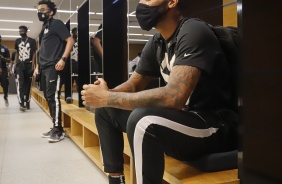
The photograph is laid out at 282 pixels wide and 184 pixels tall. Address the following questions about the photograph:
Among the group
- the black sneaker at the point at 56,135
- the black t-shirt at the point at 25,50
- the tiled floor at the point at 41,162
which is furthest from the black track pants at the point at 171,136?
the black t-shirt at the point at 25,50

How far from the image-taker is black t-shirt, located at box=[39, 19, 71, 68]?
3.23 metres

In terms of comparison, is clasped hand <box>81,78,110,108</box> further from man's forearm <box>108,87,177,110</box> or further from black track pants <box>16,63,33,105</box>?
black track pants <box>16,63,33,105</box>

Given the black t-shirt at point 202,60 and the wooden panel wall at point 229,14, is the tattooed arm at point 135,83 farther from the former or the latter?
the wooden panel wall at point 229,14

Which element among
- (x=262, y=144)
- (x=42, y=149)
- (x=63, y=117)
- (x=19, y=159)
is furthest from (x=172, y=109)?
(x=63, y=117)

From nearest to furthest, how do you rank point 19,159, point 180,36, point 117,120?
point 180,36, point 117,120, point 19,159

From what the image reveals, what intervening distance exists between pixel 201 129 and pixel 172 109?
134 mm

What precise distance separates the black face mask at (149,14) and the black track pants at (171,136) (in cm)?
44

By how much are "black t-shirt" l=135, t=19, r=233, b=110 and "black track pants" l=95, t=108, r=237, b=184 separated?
0.23ft

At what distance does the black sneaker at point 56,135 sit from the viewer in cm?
305

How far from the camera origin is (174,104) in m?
1.09

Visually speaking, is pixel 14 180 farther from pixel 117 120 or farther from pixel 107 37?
pixel 107 37

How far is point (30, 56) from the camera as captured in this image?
5586 millimetres

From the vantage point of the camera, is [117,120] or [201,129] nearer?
[201,129]

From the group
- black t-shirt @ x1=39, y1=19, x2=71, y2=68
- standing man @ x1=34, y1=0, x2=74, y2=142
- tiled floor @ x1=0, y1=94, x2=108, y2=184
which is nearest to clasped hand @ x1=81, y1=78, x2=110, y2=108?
tiled floor @ x1=0, y1=94, x2=108, y2=184
